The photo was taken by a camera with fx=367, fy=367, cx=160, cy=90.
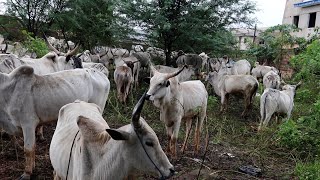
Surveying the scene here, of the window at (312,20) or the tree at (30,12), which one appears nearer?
the tree at (30,12)

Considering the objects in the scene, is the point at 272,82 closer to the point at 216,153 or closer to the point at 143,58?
the point at 143,58

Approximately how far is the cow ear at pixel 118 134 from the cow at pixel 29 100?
2435 millimetres

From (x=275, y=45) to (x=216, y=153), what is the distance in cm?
1309

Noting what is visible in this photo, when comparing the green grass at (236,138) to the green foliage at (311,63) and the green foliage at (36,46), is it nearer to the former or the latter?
the green foliage at (311,63)

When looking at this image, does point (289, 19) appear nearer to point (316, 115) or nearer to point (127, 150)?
point (316, 115)

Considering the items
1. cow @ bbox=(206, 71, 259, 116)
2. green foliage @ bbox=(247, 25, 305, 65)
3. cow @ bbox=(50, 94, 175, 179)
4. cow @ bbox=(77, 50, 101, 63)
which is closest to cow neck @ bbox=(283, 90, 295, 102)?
cow @ bbox=(206, 71, 259, 116)

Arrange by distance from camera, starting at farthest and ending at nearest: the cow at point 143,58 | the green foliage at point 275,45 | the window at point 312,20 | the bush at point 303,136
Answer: the window at point 312,20, the green foliage at point 275,45, the cow at point 143,58, the bush at point 303,136

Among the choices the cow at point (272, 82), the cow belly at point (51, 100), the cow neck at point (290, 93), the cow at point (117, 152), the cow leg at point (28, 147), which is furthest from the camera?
the cow at point (272, 82)

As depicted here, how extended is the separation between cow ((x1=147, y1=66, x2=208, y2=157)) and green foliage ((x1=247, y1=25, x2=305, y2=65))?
1092 cm

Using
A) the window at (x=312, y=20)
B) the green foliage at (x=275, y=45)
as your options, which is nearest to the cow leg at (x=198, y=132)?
the green foliage at (x=275, y=45)

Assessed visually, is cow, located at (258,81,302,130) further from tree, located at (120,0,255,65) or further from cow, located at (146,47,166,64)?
cow, located at (146,47,166,64)

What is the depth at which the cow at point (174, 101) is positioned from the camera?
5984 millimetres

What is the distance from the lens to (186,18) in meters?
13.2

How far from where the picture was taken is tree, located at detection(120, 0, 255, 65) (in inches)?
520
